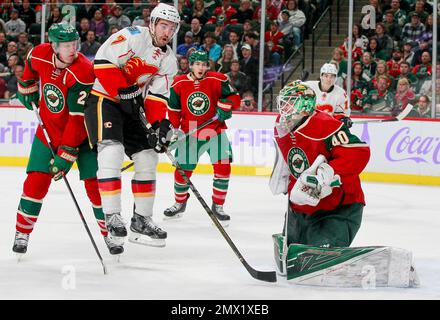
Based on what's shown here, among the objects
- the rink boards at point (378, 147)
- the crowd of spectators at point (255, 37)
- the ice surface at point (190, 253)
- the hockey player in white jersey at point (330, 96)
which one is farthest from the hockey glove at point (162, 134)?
the crowd of spectators at point (255, 37)

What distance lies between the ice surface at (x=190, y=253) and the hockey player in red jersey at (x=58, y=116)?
10.0 inches

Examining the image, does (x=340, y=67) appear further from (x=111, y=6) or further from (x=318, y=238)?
(x=318, y=238)

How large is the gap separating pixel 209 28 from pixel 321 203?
5693 millimetres

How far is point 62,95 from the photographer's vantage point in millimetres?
4316

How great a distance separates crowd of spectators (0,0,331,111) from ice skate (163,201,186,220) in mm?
3105

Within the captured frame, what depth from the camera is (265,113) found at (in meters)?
9.04

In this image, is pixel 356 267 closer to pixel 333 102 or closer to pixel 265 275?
pixel 265 275

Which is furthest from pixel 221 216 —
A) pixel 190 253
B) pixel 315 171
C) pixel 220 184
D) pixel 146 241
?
pixel 315 171

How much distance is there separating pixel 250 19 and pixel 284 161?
17.5ft

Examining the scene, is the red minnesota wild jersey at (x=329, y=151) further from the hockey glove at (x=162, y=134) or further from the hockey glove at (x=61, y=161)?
the hockey glove at (x=61, y=161)

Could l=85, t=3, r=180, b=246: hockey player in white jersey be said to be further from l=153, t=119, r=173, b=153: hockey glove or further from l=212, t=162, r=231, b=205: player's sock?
l=212, t=162, r=231, b=205: player's sock

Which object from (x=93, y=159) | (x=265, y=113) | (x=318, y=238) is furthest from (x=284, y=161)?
(x=265, y=113)

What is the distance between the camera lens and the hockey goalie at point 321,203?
3838 millimetres

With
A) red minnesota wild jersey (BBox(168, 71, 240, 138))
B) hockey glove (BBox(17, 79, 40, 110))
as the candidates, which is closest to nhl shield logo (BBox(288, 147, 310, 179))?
hockey glove (BBox(17, 79, 40, 110))
